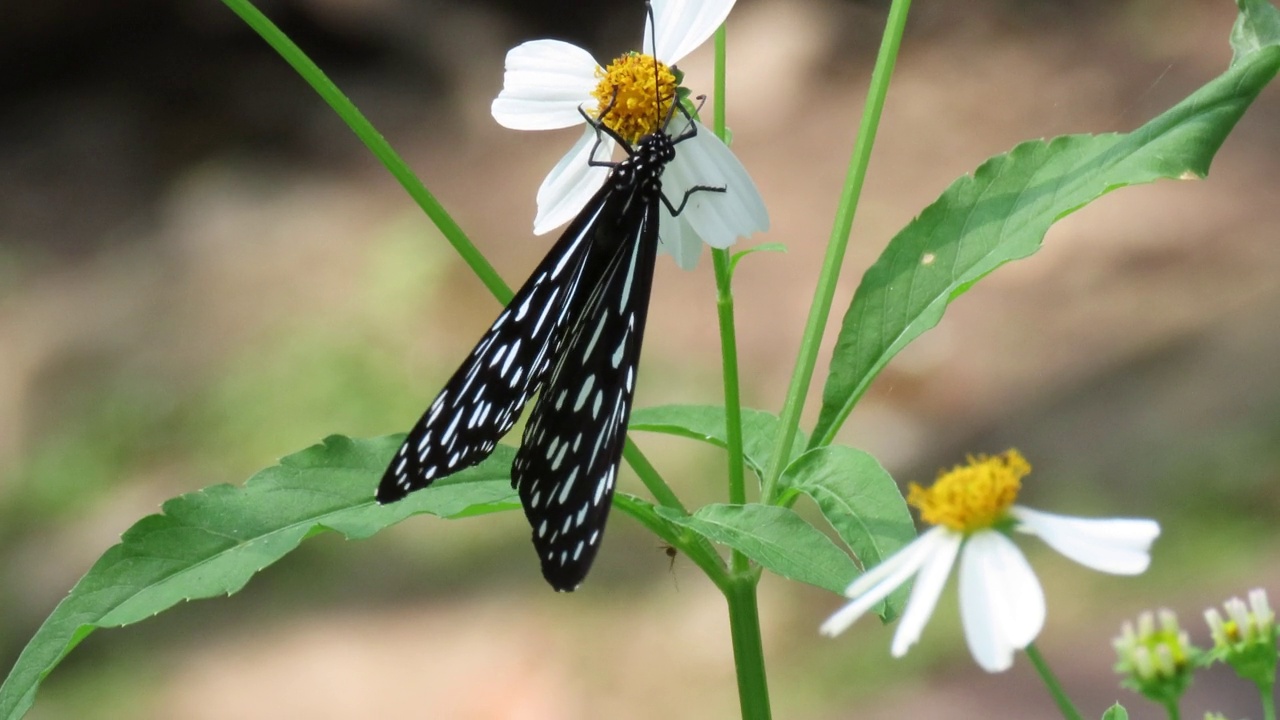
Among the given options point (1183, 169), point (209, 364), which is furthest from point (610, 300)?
point (209, 364)

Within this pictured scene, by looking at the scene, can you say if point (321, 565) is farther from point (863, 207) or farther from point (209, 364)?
point (863, 207)

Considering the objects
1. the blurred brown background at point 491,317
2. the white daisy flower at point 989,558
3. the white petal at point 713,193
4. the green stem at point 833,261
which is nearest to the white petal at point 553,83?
the white petal at point 713,193

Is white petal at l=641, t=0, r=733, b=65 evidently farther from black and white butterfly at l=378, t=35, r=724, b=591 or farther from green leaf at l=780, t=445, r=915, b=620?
green leaf at l=780, t=445, r=915, b=620

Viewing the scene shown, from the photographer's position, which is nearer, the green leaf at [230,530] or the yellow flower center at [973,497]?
the yellow flower center at [973,497]

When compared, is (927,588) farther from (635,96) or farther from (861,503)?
(635,96)

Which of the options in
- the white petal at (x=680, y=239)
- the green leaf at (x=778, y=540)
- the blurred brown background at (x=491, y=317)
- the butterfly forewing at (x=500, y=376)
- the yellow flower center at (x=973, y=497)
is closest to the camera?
the yellow flower center at (x=973, y=497)

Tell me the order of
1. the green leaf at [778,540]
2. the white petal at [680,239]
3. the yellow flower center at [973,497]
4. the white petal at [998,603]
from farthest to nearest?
the white petal at [680,239] → the green leaf at [778,540] → the yellow flower center at [973,497] → the white petal at [998,603]

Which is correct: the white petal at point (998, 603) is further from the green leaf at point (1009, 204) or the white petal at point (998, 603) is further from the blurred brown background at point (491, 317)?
the blurred brown background at point (491, 317)
